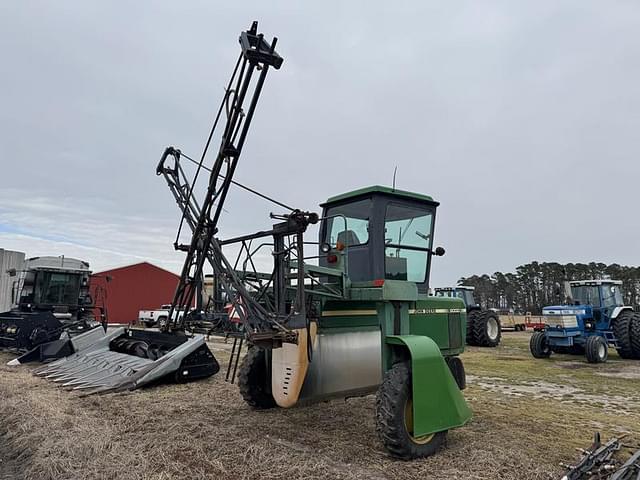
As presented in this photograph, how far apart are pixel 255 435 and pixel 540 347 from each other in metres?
10.7

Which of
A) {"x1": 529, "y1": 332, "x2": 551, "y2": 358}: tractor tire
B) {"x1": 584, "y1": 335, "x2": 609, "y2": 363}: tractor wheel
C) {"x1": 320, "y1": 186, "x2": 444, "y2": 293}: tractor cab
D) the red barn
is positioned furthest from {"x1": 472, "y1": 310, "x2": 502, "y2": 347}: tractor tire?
the red barn

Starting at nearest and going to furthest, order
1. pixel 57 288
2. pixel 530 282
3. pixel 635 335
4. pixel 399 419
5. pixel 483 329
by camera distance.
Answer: pixel 399 419
pixel 57 288
pixel 635 335
pixel 483 329
pixel 530 282

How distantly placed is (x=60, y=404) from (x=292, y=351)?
3463mm

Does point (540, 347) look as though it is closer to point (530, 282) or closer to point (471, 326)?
point (471, 326)

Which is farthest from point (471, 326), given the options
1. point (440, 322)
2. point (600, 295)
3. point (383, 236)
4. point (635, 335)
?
point (383, 236)

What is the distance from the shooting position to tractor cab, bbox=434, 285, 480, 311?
18.1 meters

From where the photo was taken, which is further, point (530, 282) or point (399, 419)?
point (530, 282)

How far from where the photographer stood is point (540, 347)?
12.9 meters

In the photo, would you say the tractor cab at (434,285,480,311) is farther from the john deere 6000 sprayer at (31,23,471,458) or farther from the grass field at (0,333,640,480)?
the john deere 6000 sprayer at (31,23,471,458)

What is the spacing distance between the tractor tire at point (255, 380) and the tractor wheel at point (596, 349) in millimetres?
9397

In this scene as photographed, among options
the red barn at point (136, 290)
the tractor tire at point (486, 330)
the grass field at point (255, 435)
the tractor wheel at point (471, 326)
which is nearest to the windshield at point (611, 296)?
the tractor tire at point (486, 330)

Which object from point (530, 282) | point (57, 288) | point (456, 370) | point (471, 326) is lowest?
point (456, 370)

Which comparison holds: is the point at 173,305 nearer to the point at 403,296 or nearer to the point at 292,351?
the point at 292,351

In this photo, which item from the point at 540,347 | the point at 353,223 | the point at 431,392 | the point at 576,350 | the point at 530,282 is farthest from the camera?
the point at 530,282
